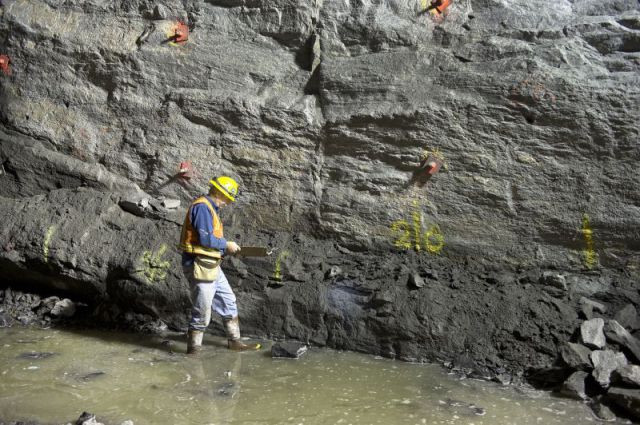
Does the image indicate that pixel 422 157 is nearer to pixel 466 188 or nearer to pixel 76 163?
pixel 466 188

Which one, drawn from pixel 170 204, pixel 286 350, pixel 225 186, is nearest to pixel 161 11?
pixel 170 204

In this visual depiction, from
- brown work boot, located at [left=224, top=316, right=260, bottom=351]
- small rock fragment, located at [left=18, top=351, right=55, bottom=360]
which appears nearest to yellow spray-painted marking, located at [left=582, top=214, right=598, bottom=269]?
brown work boot, located at [left=224, top=316, right=260, bottom=351]

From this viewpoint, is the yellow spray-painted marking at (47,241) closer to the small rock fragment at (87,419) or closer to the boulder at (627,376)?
the small rock fragment at (87,419)

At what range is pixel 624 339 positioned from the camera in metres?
3.82

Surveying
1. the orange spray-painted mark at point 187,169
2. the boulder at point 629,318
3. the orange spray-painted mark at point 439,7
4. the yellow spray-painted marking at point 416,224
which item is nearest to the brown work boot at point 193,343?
the orange spray-painted mark at point 187,169

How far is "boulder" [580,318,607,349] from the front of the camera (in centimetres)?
384

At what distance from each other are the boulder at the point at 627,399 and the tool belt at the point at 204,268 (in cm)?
289

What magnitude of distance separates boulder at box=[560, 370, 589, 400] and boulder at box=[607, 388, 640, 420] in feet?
0.57

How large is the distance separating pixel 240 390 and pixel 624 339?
8.66 ft

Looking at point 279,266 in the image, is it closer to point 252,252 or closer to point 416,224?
point 252,252

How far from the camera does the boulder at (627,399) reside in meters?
3.24

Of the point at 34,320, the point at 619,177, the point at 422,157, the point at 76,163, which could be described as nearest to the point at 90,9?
the point at 76,163

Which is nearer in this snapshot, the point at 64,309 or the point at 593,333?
the point at 593,333

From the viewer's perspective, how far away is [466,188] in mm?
4871
